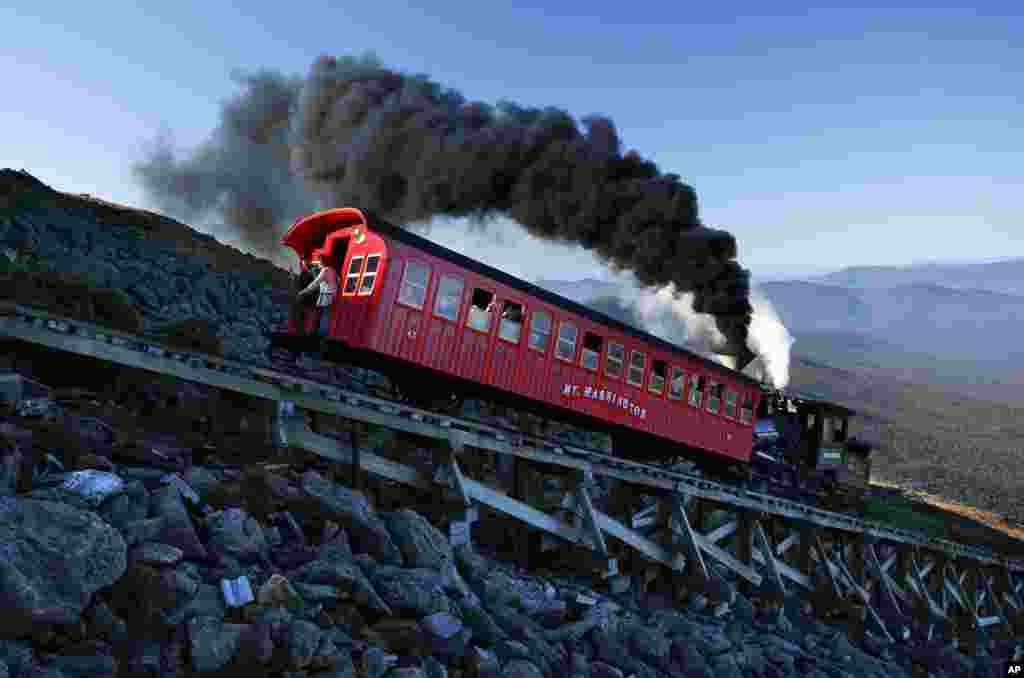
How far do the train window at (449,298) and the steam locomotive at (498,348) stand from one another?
18 mm

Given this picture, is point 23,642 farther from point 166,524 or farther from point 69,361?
point 69,361

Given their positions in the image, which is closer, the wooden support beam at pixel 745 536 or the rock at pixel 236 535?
the rock at pixel 236 535

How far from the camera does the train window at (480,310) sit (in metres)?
12.9

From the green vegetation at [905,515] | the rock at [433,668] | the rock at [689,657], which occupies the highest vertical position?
the green vegetation at [905,515]

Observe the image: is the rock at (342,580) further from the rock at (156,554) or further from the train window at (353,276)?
the train window at (353,276)

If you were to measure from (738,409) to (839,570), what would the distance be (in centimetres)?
472

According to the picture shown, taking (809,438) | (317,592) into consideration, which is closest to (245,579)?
(317,592)

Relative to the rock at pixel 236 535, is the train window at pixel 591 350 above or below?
above

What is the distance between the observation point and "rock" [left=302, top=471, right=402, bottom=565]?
745 centimetres

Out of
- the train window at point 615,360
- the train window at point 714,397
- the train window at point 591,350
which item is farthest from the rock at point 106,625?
the train window at point 714,397

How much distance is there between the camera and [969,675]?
16.0 meters

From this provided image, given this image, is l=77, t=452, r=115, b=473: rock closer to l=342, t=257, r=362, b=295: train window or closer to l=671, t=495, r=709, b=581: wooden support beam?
l=342, t=257, r=362, b=295: train window

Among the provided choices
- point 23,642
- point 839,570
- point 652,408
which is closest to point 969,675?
point 839,570

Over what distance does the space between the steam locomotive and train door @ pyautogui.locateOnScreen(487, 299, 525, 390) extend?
0.02 m
